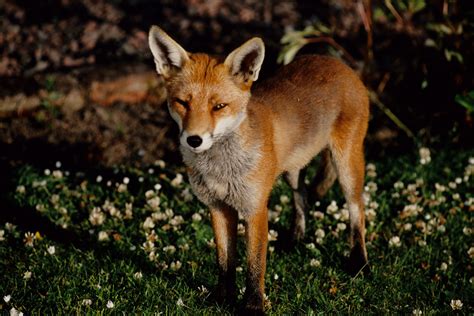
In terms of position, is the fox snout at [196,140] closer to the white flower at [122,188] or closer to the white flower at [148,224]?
the white flower at [148,224]

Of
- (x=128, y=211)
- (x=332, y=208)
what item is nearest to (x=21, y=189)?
(x=128, y=211)

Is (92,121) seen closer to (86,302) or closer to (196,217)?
(196,217)

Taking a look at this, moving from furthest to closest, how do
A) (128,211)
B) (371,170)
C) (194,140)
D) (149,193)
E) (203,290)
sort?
(371,170) < (149,193) < (128,211) < (203,290) < (194,140)

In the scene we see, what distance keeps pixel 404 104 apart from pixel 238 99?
414 cm

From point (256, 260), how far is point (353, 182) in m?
1.27

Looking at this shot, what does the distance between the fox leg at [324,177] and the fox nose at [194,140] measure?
1890 millimetres

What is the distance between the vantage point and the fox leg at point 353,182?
15.6 ft

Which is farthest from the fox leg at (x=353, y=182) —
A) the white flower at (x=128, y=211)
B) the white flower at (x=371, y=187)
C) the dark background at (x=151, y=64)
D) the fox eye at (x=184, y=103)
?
the dark background at (x=151, y=64)

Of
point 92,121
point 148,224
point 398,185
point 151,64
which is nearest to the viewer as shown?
point 148,224

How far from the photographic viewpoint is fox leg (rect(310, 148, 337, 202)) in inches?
205

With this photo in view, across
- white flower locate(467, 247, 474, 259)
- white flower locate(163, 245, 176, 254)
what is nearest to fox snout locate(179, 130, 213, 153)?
white flower locate(163, 245, 176, 254)

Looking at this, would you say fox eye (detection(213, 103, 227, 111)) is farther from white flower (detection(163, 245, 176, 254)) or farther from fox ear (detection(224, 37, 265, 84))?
white flower (detection(163, 245, 176, 254))

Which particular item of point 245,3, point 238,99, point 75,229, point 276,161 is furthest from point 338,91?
point 245,3

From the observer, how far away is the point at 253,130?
398cm
